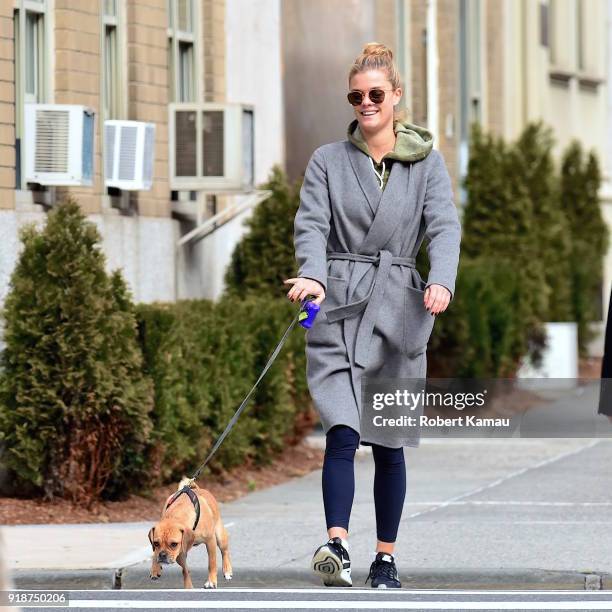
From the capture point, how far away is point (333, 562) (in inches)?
289

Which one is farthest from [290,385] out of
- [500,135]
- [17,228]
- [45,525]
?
[500,135]

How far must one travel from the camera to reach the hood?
7.66 metres

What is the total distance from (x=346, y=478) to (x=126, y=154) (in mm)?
6727

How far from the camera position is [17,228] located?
11.9m

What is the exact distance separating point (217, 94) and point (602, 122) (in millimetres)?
16455

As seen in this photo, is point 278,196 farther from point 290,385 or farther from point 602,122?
point 602,122

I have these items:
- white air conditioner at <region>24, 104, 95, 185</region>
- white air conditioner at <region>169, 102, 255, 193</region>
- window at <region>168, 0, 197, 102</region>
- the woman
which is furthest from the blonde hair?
window at <region>168, 0, 197, 102</region>

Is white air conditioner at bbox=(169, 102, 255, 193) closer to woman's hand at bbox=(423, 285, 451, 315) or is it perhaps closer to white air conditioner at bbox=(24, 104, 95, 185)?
white air conditioner at bbox=(24, 104, 95, 185)

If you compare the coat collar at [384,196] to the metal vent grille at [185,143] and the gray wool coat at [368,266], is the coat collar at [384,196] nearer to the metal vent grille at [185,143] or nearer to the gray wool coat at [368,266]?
the gray wool coat at [368,266]

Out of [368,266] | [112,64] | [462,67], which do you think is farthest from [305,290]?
[462,67]

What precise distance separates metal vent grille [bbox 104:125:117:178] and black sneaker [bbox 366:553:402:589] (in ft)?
21.5

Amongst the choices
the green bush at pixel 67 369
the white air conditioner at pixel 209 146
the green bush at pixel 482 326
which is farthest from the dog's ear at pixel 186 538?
the green bush at pixel 482 326

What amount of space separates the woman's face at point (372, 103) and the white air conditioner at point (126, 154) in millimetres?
6204

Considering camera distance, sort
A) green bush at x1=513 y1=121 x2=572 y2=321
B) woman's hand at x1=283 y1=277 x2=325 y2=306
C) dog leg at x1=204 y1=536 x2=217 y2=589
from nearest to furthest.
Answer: woman's hand at x1=283 y1=277 x2=325 y2=306, dog leg at x1=204 y1=536 x2=217 y2=589, green bush at x1=513 y1=121 x2=572 y2=321
